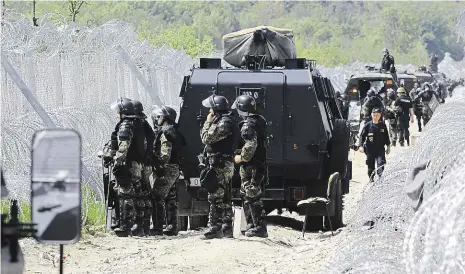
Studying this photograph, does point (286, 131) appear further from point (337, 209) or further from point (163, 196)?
point (163, 196)

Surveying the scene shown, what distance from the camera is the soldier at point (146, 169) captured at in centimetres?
1164

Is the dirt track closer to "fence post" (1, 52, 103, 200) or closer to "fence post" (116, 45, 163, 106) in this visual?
"fence post" (1, 52, 103, 200)

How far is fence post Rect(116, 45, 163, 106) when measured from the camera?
17891 millimetres

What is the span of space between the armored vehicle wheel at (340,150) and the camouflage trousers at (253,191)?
1.28 m

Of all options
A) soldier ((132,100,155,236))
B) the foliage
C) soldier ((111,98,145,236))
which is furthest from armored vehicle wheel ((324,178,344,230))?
the foliage

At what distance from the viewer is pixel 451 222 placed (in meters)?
3.80

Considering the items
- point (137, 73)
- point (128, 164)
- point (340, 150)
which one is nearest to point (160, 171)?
point (128, 164)

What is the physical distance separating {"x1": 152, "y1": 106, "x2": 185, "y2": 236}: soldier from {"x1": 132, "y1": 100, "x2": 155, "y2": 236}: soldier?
7 cm

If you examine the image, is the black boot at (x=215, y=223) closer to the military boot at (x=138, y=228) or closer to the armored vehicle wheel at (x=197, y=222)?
→ the military boot at (x=138, y=228)

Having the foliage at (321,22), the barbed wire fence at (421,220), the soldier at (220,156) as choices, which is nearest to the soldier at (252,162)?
the soldier at (220,156)

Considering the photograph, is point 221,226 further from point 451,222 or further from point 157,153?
point 451,222

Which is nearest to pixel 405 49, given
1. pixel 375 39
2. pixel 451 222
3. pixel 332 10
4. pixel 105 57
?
pixel 375 39

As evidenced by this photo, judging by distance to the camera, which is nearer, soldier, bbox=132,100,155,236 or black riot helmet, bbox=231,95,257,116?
black riot helmet, bbox=231,95,257,116

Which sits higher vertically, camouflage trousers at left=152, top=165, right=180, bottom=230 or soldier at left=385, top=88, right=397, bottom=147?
soldier at left=385, top=88, right=397, bottom=147
